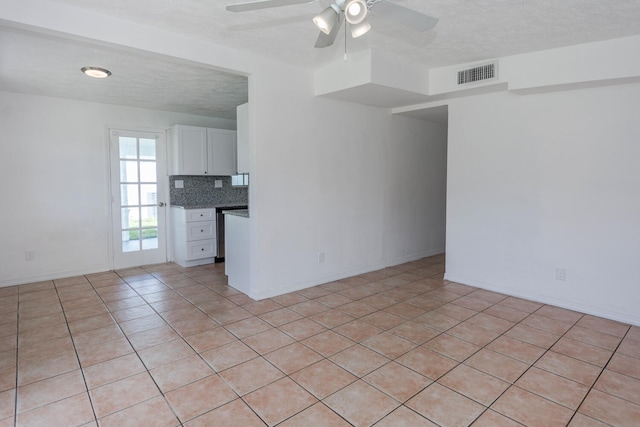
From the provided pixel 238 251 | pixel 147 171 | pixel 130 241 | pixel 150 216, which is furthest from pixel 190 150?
pixel 238 251

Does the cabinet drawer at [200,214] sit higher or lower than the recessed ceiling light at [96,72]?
lower

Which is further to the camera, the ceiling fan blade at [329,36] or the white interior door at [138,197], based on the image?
the white interior door at [138,197]

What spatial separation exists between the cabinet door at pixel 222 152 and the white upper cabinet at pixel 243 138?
1.70 meters

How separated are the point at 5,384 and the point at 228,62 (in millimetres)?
2822

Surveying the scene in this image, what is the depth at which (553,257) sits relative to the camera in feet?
11.6

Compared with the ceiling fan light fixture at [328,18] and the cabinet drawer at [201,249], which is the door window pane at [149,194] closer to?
the cabinet drawer at [201,249]

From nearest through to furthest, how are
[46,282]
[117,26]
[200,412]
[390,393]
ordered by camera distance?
[200,412] → [390,393] → [117,26] → [46,282]

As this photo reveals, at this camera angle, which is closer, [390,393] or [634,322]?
[390,393]

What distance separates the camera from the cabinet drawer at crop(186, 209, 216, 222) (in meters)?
5.15

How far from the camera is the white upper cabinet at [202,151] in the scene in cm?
529

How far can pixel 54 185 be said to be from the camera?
452cm

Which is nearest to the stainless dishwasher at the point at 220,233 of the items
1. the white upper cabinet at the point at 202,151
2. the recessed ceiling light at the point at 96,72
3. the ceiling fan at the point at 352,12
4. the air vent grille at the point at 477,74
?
the white upper cabinet at the point at 202,151

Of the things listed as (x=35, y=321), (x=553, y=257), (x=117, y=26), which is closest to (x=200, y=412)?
(x=35, y=321)

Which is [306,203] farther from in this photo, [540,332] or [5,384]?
[5,384]
